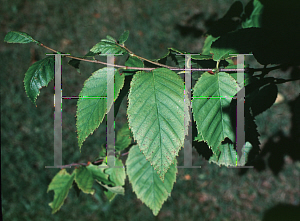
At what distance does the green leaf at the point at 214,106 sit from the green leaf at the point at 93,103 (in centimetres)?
25

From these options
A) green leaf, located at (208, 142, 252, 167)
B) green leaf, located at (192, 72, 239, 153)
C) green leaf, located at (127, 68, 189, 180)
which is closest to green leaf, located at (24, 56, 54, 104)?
green leaf, located at (127, 68, 189, 180)

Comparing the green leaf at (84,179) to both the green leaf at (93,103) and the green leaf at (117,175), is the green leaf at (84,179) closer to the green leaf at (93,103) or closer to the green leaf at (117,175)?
the green leaf at (117,175)

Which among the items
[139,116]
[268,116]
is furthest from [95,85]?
[268,116]

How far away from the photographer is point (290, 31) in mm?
993

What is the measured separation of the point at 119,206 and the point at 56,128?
1.17 meters

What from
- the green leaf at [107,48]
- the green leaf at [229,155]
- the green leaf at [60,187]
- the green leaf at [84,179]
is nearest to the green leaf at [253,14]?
the green leaf at [229,155]

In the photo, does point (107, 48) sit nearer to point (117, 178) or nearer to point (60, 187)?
point (117, 178)

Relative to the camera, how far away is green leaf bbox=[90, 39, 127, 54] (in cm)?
90

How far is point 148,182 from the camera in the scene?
1.30m

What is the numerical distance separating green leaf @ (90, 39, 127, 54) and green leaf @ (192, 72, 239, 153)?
28 cm

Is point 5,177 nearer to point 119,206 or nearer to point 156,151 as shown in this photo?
point 119,206

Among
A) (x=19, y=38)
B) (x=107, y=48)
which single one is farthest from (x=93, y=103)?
(x=19, y=38)

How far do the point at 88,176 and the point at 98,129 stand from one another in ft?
5.88

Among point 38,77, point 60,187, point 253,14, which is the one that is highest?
point 253,14
